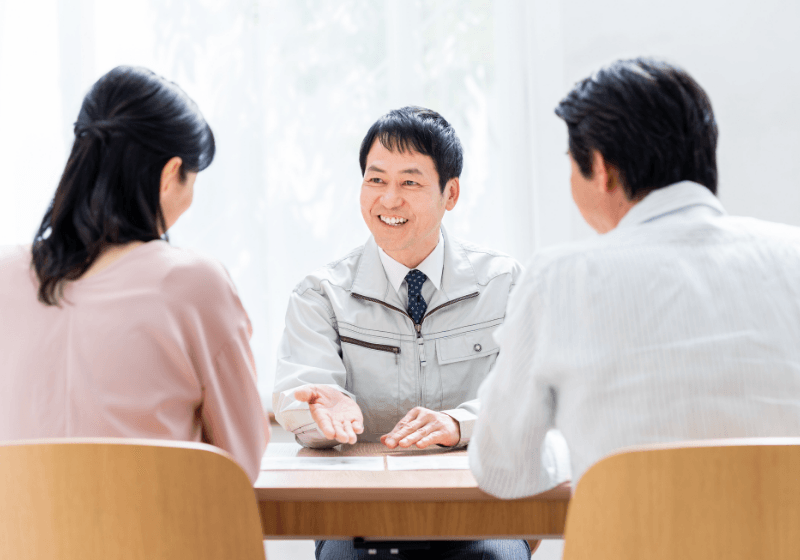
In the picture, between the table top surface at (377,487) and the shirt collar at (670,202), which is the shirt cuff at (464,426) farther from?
the shirt collar at (670,202)

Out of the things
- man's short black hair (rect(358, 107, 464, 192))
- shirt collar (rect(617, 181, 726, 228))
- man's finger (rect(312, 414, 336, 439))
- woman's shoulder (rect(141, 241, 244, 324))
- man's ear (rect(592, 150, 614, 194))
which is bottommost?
man's finger (rect(312, 414, 336, 439))

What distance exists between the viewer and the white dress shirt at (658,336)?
824 millimetres

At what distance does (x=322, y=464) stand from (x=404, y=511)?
26 cm

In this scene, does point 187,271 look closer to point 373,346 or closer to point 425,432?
point 425,432

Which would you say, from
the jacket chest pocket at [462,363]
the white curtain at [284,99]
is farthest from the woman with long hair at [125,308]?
the white curtain at [284,99]

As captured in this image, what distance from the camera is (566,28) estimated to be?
2516 millimetres

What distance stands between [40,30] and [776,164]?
2868 mm

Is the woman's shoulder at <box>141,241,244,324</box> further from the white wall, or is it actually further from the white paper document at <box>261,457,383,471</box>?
the white wall

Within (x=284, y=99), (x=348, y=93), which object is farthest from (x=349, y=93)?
(x=284, y=99)

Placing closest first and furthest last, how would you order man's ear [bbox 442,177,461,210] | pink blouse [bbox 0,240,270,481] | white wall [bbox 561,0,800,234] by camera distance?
pink blouse [bbox 0,240,270,481] < man's ear [bbox 442,177,461,210] < white wall [bbox 561,0,800,234]

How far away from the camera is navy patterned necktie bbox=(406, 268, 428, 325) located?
1732mm

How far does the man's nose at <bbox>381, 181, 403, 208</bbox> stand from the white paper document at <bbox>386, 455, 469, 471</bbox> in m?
0.75

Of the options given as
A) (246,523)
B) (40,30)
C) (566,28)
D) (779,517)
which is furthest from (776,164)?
(40,30)

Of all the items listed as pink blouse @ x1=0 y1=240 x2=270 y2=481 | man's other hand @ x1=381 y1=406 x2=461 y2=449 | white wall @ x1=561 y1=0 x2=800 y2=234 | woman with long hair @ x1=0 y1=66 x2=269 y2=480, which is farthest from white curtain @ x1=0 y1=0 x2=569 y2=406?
pink blouse @ x1=0 y1=240 x2=270 y2=481
